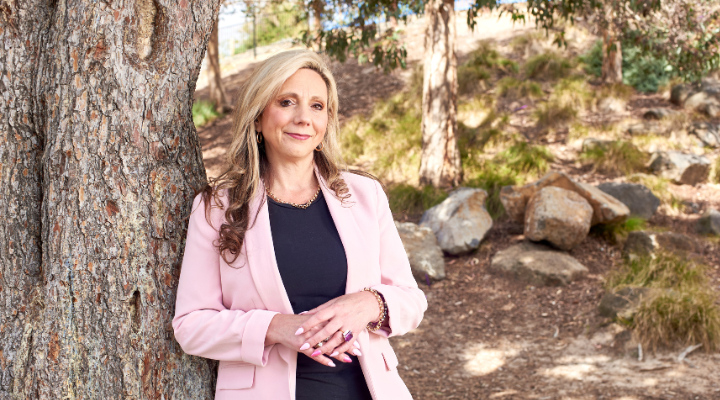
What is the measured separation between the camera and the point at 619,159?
28.9 ft

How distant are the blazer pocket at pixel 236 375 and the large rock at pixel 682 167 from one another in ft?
27.6

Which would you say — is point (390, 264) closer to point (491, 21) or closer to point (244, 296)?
point (244, 296)

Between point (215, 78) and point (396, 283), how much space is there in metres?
12.2

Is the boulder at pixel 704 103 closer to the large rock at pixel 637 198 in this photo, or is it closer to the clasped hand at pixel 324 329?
the large rock at pixel 637 198

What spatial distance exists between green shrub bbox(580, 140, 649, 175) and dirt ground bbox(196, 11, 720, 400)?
1092 millimetres

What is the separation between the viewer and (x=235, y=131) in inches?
76.8

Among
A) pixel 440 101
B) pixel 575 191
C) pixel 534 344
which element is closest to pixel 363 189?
pixel 534 344

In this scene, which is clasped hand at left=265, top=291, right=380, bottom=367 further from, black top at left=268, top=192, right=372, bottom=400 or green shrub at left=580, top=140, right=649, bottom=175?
green shrub at left=580, top=140, right=649, bottom=175

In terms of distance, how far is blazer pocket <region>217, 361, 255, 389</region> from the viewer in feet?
5.70

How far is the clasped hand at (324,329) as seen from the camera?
5.30 ft

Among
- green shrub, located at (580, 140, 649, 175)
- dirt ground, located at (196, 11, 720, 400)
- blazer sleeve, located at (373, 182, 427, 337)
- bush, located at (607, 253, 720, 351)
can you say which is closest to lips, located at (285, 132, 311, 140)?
blazer sleeve, located at (373, 182, 427, 337)

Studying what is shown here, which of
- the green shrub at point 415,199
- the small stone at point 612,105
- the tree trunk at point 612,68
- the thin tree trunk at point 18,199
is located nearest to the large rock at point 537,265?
the green shrub at point 415,199

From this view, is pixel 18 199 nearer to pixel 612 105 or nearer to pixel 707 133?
pixel 707 133

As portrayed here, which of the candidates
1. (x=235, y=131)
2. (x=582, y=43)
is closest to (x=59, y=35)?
(x=235, y=131)
